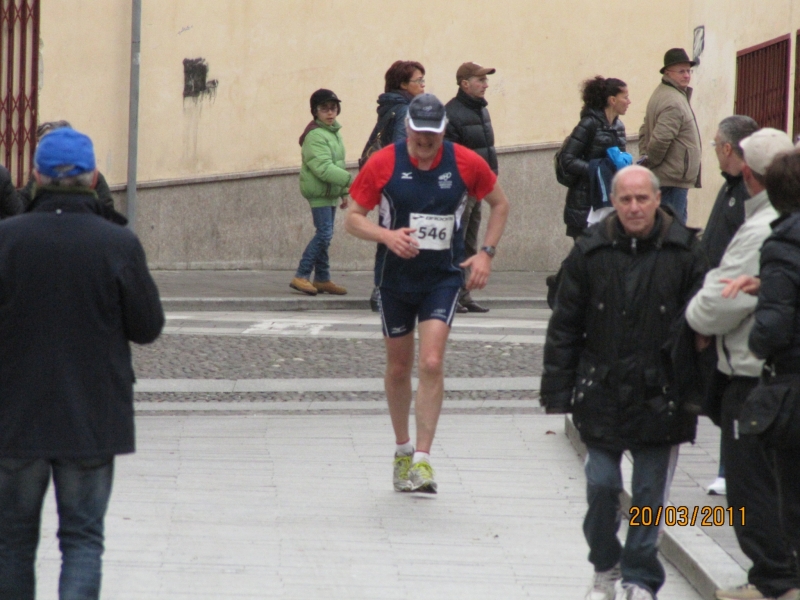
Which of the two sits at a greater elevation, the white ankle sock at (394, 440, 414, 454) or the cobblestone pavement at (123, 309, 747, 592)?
the white ankle sock at (394, 440, 414, 454)

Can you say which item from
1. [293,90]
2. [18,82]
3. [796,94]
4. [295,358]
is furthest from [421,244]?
[18,82]

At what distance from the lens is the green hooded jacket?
13.6 metres

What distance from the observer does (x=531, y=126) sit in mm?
17000

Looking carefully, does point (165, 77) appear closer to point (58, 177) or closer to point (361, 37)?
point (361, 37)

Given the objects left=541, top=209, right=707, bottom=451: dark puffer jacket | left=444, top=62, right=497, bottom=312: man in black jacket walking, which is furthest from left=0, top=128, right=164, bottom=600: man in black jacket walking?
left=444, top=62, right=497, bottom=312: man in black jacket walking

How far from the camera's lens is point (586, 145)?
11.2 m

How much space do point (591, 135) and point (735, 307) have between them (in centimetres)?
669

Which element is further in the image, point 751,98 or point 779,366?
point 751,98

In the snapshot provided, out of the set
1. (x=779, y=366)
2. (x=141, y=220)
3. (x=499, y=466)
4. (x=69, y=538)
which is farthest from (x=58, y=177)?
(x=141, y=220)

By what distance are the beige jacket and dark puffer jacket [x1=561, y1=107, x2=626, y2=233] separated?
648mm

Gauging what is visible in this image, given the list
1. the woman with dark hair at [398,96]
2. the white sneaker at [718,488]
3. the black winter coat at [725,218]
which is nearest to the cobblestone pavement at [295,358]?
the woman with dark hair at [398,96]

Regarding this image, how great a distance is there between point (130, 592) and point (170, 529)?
85 centimetres

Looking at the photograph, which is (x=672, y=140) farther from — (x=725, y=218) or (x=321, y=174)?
(x=725, y=218)
